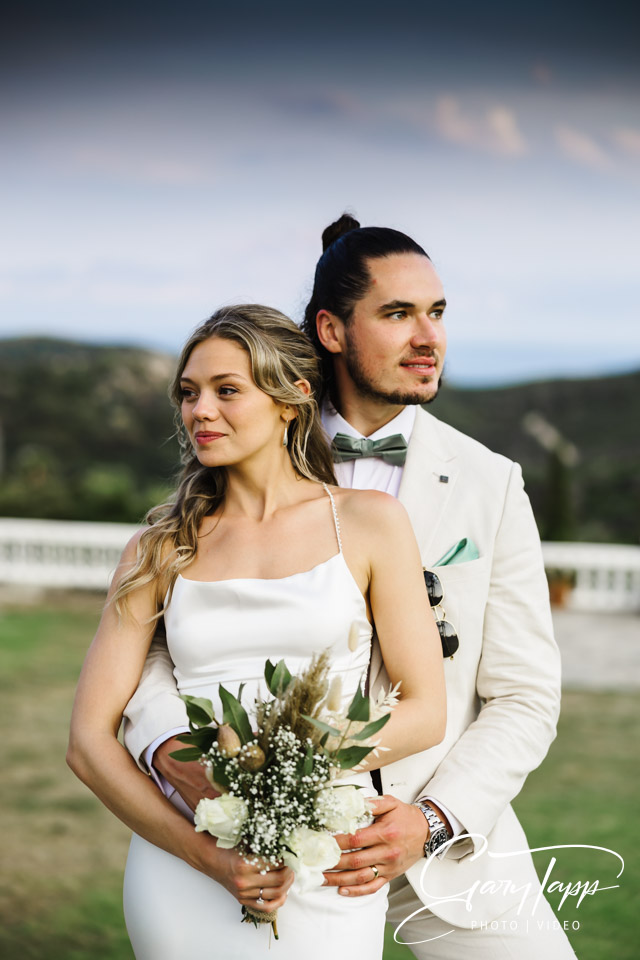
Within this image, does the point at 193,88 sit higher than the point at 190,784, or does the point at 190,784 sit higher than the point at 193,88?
the point at 193,88

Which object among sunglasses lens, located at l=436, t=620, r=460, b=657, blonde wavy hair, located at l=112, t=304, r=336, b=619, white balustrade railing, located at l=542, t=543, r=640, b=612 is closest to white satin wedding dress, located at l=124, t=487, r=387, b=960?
blonde wavy hair, located at l=112, t=304, r=336, b=619

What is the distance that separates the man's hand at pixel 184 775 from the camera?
2068 millimetres

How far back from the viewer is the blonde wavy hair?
7.87 feet

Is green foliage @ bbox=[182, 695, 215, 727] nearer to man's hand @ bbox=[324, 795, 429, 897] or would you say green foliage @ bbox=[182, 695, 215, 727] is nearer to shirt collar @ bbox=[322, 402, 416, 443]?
man's hand @ bbox=[324, 795, 429, 897]

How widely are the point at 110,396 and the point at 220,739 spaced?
32946mm

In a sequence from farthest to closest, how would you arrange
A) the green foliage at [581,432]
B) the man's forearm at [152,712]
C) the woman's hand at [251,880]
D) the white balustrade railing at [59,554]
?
the green foliage at [581,432], the white balustrade railing at [59,554], the man's forearm at [152,712], the woman's hand at [251,880]

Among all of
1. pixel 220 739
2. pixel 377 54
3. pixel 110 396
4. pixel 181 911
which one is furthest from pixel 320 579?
pixel 377 54

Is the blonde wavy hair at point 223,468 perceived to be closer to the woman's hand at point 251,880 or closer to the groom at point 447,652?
the groom at point 447,652

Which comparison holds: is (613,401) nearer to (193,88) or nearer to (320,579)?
(193,88)

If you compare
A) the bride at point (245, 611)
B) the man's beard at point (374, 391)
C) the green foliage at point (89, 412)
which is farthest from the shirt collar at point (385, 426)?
the green foliage at point (89, 412)

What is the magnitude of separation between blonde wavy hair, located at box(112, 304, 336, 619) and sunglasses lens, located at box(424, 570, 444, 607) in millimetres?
421

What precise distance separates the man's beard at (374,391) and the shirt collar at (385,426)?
0.33 ft

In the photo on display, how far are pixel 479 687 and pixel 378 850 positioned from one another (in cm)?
58

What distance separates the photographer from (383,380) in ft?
8.82
